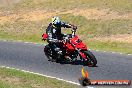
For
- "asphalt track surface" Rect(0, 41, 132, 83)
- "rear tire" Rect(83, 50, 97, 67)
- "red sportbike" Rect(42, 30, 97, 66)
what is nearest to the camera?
"asphalt track surface" Rect(0, 41, 132, 83)

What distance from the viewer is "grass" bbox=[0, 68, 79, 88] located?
1307cm

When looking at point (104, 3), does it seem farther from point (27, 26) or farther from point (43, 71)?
point (43, 71)

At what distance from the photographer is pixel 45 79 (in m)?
14.1

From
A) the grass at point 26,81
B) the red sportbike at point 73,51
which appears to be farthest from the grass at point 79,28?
the grass at point 26,81

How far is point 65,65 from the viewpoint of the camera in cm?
1723

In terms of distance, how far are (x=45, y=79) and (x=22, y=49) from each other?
26.9ft

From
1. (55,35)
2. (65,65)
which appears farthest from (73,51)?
(55,35)

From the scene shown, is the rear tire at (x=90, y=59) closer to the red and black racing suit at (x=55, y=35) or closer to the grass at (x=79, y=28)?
the red and black racing suit at (x=55, y=35)

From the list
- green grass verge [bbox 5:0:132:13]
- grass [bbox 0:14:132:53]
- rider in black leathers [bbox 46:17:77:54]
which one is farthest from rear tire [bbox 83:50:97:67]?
green grass verge [bbox 5:0:132:13]

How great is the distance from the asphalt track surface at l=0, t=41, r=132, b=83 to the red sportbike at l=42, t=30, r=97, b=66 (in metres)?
0.28

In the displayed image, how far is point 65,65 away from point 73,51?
26.8 inches

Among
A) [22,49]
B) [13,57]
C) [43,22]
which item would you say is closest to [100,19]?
[43,22]

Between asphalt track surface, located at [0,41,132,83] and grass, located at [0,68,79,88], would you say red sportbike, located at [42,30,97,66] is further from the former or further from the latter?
grass, located at [0,68,79,88]

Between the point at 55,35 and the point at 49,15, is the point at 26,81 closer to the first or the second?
the point at 55,35
